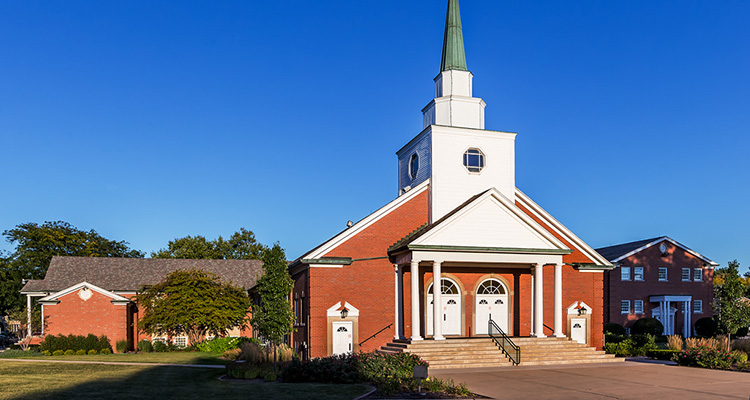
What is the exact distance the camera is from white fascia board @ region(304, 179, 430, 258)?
27953 mm

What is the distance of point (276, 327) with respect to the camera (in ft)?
70.7

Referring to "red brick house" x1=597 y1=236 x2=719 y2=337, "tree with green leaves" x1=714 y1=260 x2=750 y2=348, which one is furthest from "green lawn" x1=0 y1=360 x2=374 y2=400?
"red brick house" x1=597 y1=236 x2=719 y2=337

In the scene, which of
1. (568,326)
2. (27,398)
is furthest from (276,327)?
(568,326)

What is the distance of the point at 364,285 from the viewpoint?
28.5 meters

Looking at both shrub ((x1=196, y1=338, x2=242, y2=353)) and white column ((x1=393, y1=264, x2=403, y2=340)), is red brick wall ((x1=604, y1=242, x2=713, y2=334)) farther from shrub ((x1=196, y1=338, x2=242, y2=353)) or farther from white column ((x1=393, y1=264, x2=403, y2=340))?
shrub ((x1=196, y1=338, x2=242, y2=353))

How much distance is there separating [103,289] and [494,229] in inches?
1159

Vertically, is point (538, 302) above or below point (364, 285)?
below

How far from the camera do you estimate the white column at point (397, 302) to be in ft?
93.2

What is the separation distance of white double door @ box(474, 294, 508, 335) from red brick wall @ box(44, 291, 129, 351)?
2510cm

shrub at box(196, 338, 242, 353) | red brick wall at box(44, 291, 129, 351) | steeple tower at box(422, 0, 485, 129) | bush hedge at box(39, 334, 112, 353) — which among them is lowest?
shrub at box(196, 338, 242, 353)

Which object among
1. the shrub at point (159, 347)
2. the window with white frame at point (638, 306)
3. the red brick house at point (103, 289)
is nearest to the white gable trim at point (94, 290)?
the red brick house at point (103, 289)

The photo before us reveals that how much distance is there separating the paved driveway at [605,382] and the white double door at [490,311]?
19.0 ft

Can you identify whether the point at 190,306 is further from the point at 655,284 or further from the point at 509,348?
the point at 655,284

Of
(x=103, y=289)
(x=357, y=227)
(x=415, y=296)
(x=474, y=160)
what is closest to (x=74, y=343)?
(x=103, y=289)
